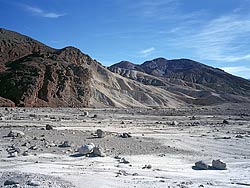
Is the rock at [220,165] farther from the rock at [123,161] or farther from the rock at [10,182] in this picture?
the rock at [10,182]

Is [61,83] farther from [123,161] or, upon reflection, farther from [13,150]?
[123,161]

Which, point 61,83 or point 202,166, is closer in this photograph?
point 202,166

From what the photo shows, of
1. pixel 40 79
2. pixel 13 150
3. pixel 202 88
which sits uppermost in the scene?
pixel 202 88

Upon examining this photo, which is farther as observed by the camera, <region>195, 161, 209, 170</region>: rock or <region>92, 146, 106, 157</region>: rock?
<region>92, 146, 106, 157</region>: rock

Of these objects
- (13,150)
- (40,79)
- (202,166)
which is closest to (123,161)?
(202,166)

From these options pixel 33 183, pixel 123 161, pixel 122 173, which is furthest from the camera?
pixel 123 161

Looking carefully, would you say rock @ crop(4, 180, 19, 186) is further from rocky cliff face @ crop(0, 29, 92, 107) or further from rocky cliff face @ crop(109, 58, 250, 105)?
rocky cliff face @ crop(109, 58, 250, 105)

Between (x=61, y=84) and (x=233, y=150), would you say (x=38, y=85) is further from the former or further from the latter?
(x=233, y=150)

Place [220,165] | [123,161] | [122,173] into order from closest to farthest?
[122,173] → [220,165] → [123,161]

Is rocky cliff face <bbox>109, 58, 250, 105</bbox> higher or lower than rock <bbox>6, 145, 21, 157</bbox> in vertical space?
higher

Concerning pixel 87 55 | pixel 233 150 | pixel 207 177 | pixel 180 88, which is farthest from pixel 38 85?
pixel 180 88

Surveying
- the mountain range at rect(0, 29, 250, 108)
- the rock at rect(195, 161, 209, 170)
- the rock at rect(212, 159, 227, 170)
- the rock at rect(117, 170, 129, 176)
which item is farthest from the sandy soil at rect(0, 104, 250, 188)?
the mountain range at rect(0, 29, 250, 108)

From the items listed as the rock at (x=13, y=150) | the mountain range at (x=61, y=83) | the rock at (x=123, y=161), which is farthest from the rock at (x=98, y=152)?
the mountain range at (x=61, y=83)

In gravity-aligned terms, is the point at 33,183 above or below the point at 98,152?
below
